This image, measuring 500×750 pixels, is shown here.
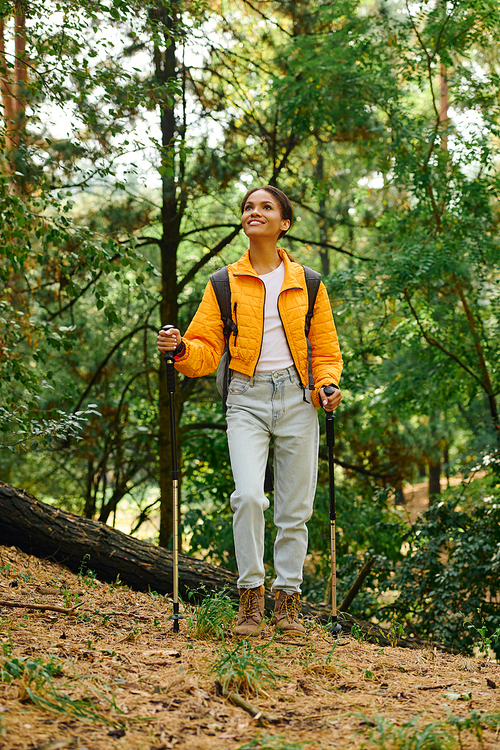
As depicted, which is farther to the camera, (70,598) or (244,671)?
(70,598)

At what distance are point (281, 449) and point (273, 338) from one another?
1.90ft

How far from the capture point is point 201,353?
10.6 feet

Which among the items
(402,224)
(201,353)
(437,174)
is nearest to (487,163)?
(437,174)

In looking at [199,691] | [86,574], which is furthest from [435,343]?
[199,691]

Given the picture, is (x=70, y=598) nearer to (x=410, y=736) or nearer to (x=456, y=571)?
(x=410, y=736)

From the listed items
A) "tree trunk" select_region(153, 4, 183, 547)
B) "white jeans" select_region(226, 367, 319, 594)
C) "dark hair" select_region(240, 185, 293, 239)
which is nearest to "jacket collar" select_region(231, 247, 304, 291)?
"dark hair" select_region(240, 185, 293, 239)

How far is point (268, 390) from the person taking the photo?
318 centimetres

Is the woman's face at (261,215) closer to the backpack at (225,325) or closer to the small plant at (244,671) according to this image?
the backpack at (225,325)

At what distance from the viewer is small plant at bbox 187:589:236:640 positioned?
300 centimetres

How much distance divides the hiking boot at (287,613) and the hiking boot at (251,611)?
16 cm

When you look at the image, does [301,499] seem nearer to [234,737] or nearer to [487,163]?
[234,737]

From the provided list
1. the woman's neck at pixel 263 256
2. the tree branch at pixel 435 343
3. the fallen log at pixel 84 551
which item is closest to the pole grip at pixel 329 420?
the woman's neck at pixel 263 256

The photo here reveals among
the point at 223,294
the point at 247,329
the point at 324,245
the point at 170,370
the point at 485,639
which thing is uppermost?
the point at 324,245

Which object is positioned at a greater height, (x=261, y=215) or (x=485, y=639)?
(x=261, y=215)
